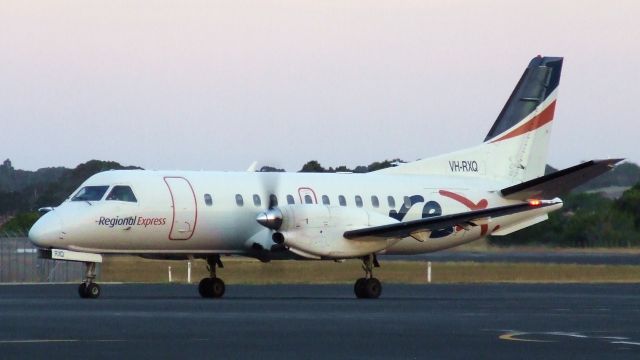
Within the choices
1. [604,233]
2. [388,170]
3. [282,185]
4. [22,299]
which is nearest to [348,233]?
[282,185]

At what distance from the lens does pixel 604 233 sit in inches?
2419

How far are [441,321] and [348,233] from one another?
959 centimetres

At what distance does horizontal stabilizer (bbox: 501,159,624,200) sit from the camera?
29578 millimetres

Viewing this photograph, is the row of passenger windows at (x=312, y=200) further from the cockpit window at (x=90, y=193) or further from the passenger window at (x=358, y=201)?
the cockpit window at (x=90, y=193)

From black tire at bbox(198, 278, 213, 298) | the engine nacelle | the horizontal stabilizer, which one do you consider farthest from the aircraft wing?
black tire at bbox(198, 278, 213, 298)

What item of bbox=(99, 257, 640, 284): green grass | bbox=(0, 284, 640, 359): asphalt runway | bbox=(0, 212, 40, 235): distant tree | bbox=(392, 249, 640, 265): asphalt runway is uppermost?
bbox=(0, 212, 40, 235): distant tree

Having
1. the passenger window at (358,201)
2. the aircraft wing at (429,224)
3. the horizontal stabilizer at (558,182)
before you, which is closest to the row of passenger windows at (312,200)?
the passenger window at (358,201)

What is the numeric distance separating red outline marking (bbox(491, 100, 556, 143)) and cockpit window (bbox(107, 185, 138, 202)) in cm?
1062

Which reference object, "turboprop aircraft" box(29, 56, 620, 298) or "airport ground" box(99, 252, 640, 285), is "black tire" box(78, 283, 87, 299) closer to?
"turboprop aircraft" box(29, 56, 620, 298)

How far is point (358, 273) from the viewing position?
139 ft

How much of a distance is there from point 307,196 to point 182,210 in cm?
332

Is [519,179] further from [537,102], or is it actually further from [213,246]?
[213,246]

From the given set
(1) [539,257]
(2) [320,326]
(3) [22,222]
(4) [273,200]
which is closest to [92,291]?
(4) [273,200]

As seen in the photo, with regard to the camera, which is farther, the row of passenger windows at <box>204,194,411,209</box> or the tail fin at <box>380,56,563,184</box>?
the tail fin at <box>380,56,563,184</box>
